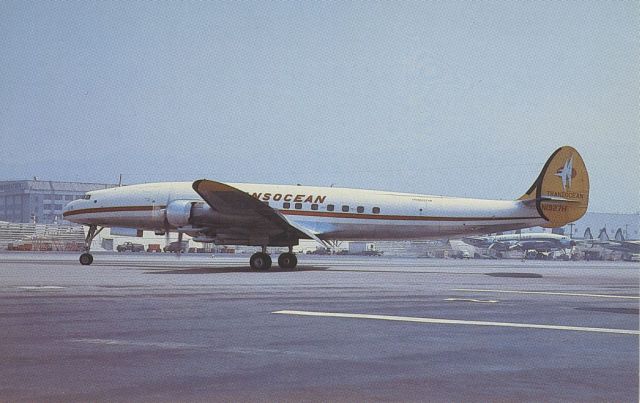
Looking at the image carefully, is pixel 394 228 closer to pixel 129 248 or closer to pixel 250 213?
pixel 250 213

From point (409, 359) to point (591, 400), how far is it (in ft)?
10.0

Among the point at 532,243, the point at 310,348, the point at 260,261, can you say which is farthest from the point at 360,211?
the point at 532,243

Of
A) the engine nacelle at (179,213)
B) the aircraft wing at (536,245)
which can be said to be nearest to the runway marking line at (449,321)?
the engine nacelle at (179,213)

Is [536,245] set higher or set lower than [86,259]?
higher

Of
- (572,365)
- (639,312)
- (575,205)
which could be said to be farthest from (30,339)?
(575,205)

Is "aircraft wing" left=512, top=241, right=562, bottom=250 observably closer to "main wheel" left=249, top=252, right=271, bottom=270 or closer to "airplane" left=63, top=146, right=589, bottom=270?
"airplane" left=63, top=146, right=589, bottom=270

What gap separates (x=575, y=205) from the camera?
4078 cm

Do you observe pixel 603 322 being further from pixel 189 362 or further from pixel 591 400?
pixel 189 362

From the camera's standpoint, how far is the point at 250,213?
3772 centimetres

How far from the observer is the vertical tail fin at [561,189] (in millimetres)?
40469

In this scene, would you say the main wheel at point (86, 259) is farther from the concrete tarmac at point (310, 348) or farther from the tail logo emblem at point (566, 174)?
the tail logo emblem at point (566, 174)

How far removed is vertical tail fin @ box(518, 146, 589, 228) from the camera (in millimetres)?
40469

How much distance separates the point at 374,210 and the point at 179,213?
10.9 m

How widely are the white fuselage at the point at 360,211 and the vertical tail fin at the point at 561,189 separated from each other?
73 centimetres
